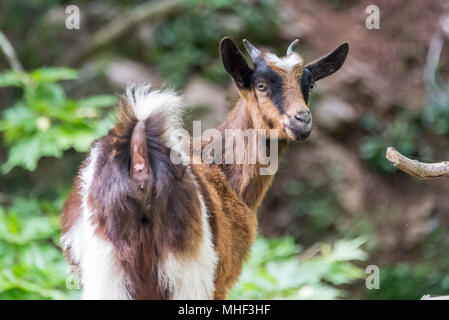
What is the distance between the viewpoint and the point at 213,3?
5.30 metres

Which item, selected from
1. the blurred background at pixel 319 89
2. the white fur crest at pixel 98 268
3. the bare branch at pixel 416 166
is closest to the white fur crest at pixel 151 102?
the white fur crest at pixel 98 268

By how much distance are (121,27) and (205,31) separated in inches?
32.9

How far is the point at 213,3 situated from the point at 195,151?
10.2 ft

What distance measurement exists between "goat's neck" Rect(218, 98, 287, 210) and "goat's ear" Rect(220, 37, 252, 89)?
0.34 ft

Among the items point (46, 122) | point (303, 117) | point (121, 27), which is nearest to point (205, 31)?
point (121, 27)

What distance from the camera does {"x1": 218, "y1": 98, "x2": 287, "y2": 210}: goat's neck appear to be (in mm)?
2469

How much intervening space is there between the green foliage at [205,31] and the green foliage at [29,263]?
2625mm

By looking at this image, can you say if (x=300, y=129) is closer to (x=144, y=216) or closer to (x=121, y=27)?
(x=144, y=216)

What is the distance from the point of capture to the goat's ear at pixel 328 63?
2.49 m

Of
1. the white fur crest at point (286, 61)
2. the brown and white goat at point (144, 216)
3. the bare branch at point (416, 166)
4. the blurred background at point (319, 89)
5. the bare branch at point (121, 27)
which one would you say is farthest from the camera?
the bare branch at point (121, 27)

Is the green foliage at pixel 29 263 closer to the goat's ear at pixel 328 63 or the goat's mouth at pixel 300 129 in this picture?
the goat's mouth at pixel 300 129

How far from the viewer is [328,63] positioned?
251 centimetres
